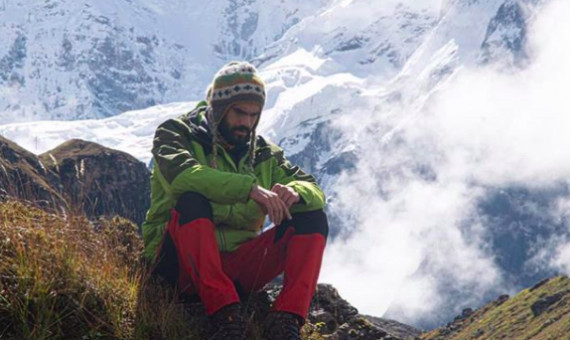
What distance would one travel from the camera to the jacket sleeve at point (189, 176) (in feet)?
25.8

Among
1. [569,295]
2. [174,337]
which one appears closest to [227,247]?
[174,337]

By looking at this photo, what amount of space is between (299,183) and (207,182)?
1.05m

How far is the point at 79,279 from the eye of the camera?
7.21m

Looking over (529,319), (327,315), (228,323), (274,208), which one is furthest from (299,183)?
(529,319)

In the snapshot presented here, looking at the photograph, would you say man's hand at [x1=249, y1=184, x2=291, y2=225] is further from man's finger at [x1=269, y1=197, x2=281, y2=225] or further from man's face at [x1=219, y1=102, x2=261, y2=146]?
man's face at [x1=219, y1=102, x2=261, y2=146]

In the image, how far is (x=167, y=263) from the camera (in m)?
8.42

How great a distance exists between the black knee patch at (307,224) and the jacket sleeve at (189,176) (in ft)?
1.91

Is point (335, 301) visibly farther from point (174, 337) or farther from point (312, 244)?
point (174, 337)

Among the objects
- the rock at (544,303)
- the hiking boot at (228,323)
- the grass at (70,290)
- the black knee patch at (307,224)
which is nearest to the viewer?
the grass at (70,290)

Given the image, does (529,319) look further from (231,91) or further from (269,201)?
(269,201)

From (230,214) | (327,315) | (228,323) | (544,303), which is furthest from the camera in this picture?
(544,303)

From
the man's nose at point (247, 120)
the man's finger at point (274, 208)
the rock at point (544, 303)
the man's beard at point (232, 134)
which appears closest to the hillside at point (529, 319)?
the rock at point (544, 303)

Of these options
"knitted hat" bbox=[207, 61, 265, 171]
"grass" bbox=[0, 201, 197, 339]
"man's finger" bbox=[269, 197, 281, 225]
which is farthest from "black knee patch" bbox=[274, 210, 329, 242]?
"grass" bbox=[0, 201, 197, 339]

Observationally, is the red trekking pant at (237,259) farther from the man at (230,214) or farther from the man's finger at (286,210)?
the man's finger at (286,210)
